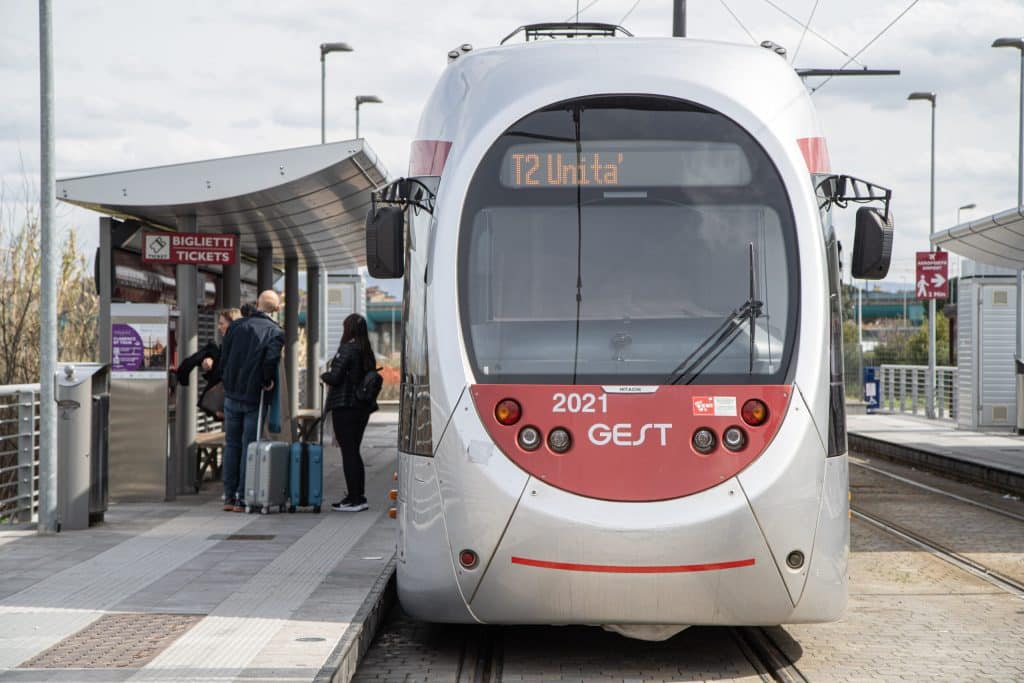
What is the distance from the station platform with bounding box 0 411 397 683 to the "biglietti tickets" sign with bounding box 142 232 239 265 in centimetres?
234

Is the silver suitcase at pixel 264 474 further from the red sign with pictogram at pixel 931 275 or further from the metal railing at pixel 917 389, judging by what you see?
the metal railing at pixel 917 389

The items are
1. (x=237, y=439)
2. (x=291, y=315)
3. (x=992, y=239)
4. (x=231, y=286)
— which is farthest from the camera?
(x=992, y=239)

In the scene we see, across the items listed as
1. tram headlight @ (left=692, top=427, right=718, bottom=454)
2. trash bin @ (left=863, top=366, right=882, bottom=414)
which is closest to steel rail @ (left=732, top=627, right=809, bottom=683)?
tram headlight @ (left=692, top=427, right=718, bottom=454)

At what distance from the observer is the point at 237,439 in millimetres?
12312

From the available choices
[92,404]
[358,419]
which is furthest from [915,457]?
[92,404]

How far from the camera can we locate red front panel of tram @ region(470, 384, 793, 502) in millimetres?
6633

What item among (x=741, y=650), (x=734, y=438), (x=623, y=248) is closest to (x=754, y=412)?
(x=734, y=438)

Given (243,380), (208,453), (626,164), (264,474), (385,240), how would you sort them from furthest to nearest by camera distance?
(208,453), (243,380), (264,474), (385,240), (626,164)

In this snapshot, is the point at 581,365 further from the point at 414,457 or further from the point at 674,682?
the point at 674,682

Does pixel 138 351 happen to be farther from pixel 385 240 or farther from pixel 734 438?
pixel 734 438

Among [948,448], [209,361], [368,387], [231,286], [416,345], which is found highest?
[231,286]

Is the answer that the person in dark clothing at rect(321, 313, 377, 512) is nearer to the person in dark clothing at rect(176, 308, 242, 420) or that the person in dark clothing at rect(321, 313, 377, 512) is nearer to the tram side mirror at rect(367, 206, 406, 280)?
the person in dark clothing at rect(176, 308, 242, 420)

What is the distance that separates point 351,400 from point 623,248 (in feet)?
18.8

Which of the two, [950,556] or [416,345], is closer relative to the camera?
[416,345]
